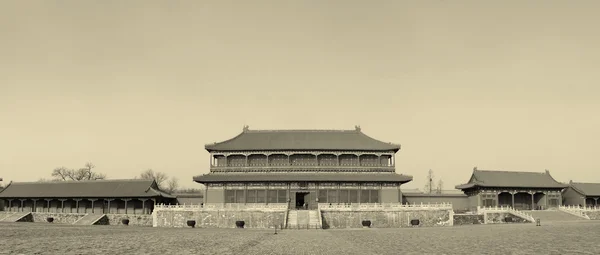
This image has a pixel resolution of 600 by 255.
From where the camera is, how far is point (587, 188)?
235 feet

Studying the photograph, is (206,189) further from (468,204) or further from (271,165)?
(468,204)

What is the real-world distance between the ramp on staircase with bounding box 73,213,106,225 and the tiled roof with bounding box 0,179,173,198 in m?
2.72

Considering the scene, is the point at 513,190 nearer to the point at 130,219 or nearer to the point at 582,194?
the point at 582,194

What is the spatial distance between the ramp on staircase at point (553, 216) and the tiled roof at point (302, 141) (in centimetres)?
1760

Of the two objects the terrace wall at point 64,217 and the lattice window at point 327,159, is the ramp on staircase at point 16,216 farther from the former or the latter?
the lattice window at point 327,159

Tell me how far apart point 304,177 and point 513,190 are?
2805 centimetres

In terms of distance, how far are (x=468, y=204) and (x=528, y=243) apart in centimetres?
4167

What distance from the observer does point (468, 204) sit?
226 feet

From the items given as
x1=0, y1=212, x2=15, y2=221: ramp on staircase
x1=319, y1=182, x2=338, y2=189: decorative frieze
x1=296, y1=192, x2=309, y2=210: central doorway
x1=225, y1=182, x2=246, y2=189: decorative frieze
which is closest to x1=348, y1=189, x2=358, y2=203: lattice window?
x1=319, y1=182, x2=338, y2=189: decorative frieze

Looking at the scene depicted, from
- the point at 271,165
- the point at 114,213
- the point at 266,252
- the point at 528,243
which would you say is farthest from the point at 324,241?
the point at 114,213

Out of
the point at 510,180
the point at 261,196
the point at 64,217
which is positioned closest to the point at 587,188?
the point at 510,180

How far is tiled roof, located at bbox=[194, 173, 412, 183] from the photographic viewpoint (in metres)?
60.4

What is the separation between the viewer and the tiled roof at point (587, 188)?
70125 mm

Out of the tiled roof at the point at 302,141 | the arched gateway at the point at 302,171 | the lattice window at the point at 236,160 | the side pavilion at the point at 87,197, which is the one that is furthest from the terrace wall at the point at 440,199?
the side pavilion at the point at 87,197
